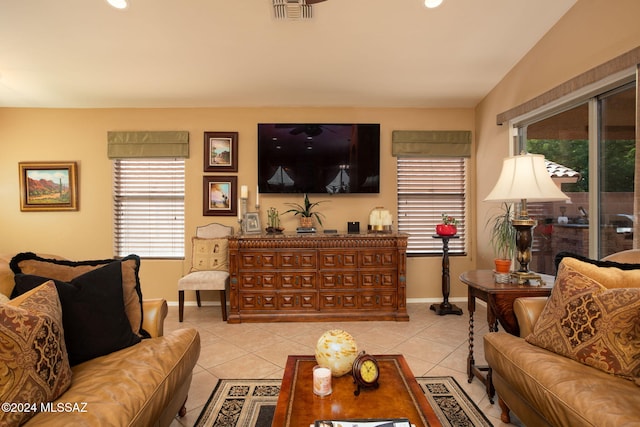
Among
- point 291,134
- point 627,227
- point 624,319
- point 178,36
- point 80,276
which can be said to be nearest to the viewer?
point 624,319

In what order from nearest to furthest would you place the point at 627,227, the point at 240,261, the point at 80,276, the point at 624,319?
the point at 624,319
the point at 80,276
the point at 627,227
the point at 240,261

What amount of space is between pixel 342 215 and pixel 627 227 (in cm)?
269

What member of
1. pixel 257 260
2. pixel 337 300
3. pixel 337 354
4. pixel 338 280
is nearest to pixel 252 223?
Answer: pixel 257 260

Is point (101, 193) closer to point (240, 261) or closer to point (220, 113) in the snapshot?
point (220, 113)

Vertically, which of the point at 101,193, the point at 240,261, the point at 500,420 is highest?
the point at 101,193

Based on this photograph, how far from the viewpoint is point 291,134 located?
398 centimetres

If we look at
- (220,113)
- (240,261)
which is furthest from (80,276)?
(220,113)

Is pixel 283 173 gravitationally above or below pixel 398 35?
below

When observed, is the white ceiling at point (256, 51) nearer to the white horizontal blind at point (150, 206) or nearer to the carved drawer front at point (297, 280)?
the white horizontal blind at point (150, 206)

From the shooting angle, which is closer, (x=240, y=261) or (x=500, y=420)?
(x=500, y=420)

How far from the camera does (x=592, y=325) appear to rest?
1504mm

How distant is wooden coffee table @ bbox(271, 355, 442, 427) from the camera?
118 cm

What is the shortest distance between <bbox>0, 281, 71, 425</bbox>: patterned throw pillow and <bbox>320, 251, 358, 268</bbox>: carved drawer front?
250 centimetres

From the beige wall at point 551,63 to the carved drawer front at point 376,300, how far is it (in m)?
1.33
